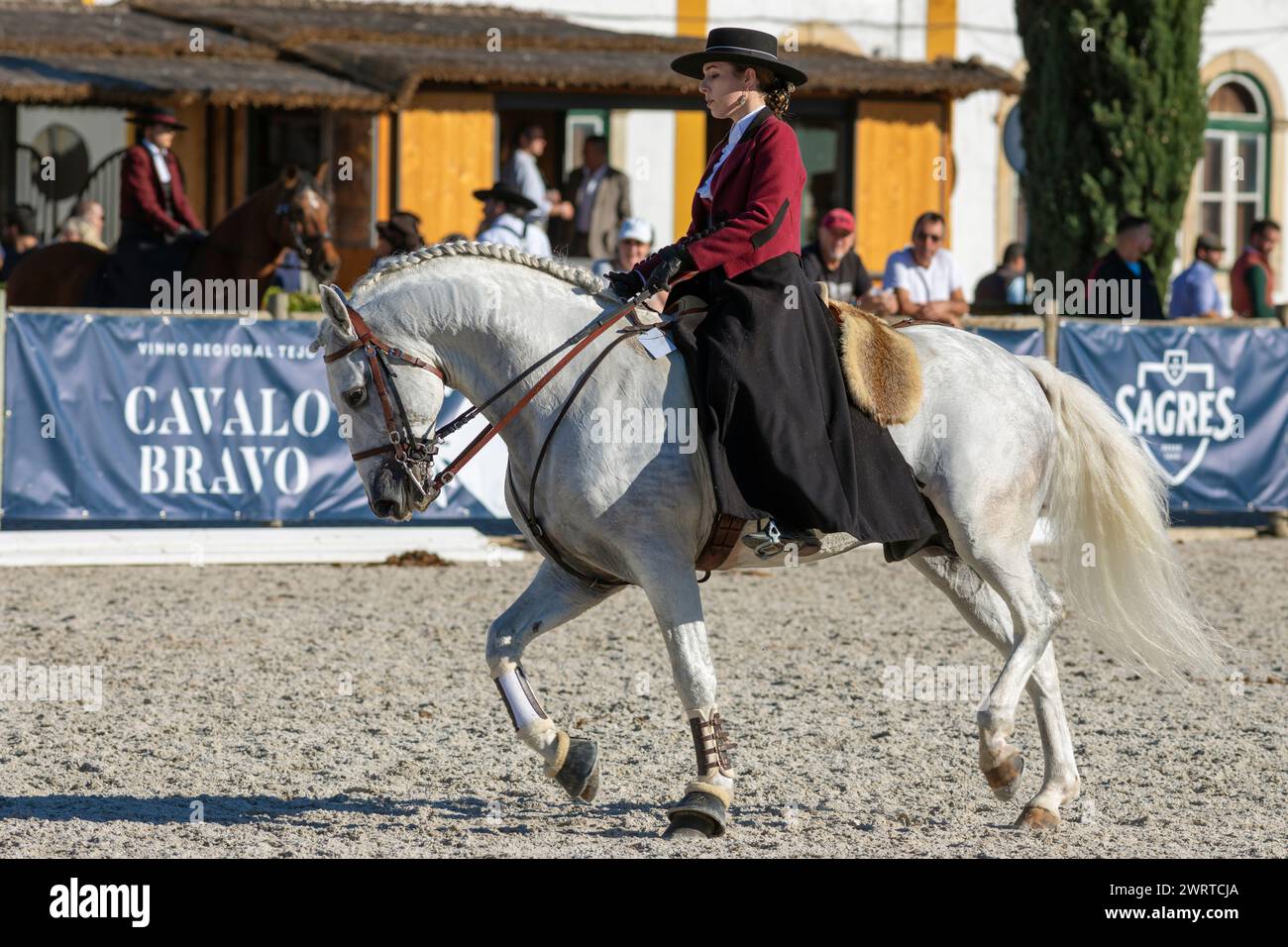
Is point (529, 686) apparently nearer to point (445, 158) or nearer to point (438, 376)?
point (438, 376)

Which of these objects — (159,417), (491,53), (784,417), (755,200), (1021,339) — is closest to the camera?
(784,417)

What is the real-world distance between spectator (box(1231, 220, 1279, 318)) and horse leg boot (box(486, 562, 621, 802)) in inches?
429

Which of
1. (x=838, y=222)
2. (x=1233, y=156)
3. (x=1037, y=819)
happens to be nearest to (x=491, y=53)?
(x=838, y=222)

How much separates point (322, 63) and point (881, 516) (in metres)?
14.2

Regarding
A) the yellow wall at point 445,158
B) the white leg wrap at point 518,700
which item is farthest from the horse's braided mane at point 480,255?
the yellow wall at point 445,158

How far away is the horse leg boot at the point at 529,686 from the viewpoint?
617 centimetres

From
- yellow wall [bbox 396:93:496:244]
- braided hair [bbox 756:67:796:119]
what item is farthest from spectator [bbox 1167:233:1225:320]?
braided hair [bbox 756:67:796:119]

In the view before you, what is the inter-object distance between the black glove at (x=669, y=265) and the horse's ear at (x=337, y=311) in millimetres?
915

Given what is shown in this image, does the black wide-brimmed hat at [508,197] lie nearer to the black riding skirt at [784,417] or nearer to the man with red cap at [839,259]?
the man with red cap at [839,259]

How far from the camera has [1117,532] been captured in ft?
22.2

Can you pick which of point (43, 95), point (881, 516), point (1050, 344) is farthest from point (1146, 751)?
point (43, 95)

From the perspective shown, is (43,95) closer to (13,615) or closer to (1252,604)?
(13,615)

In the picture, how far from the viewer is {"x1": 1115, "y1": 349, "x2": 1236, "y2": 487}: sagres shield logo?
13.7 meters

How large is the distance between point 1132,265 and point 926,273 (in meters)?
1.96
